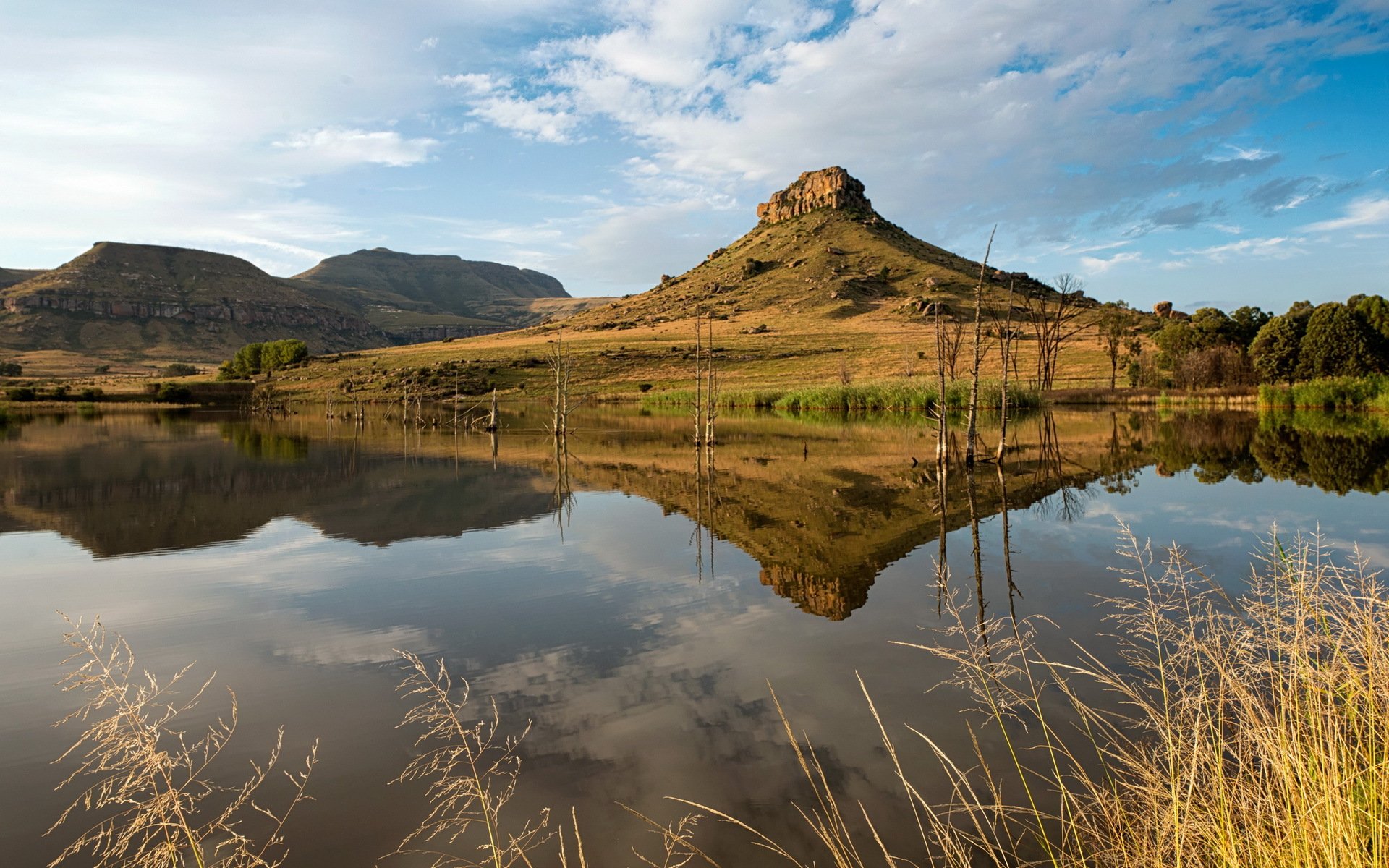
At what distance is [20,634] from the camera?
8875 mm

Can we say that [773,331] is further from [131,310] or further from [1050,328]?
[131,310]

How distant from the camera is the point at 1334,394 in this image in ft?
136

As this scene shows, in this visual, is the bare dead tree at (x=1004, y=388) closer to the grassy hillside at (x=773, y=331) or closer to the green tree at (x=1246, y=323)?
the grassy hillside at (x=773, y=331)

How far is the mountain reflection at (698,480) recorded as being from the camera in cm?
1427

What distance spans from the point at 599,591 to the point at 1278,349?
53.0 m

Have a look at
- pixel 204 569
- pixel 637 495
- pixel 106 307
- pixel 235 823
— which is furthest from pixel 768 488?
pixel 106 307

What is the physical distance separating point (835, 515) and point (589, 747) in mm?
10421

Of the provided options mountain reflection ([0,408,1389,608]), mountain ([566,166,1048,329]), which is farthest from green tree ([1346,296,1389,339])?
mountain ([566,166,1048,329])

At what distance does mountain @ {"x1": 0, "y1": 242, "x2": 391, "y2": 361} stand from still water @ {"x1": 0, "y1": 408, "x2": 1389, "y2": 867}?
169036 millimetres

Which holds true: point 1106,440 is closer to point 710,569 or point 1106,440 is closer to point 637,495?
point 637,495

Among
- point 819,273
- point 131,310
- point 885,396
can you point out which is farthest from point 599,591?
point 131,310

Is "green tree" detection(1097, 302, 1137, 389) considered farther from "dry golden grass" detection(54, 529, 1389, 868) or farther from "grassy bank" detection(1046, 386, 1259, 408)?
"dry golden grass" detection(54, 529, 1389, 868)

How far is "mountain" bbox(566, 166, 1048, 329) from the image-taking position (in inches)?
4473

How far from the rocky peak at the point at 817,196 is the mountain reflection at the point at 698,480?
128 metres
